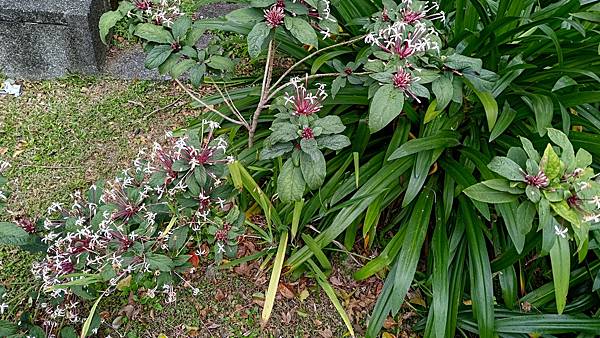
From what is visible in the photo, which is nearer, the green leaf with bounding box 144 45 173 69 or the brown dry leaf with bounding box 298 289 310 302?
the green leaf with bounding box 144 45 173 69

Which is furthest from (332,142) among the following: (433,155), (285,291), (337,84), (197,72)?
(285,291)

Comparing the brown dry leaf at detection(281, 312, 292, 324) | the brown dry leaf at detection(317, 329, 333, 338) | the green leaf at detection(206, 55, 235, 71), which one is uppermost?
the green leaf at detection(206, 55, 235, 71)

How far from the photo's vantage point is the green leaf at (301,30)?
4.21 feet

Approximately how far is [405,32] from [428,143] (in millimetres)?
584

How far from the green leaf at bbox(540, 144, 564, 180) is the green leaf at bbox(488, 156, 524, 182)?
0.16 feet

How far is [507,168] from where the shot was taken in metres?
1.20

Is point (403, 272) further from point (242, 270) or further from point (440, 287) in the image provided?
point (242, 270)

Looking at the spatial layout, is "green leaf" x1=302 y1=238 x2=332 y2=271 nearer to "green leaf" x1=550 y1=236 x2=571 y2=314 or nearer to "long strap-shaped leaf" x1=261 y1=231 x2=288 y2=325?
"long strap-shaped leaf" x1=261 y1=231 x2=288 y2=325

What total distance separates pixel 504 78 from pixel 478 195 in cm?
78

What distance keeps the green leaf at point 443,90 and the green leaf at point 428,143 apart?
45cm

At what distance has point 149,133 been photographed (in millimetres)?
2334

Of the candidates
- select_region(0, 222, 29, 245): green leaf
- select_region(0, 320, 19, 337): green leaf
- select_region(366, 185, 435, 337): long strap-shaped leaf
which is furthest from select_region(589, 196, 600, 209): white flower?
select_region(0, 320, 19, 337): green leaf

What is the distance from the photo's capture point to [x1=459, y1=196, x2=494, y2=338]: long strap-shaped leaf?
5.58 feet

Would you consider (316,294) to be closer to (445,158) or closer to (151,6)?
(445,158)
